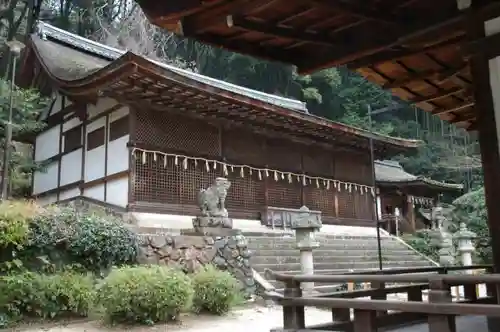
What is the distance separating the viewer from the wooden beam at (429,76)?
17.1ft

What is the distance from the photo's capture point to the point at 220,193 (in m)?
12.1

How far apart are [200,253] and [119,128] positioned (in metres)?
5.45

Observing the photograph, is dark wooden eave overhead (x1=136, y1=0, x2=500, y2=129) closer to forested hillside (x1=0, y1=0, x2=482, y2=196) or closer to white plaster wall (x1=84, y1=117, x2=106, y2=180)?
white plaster wall (x1=84, y1=117, x2=106, y2=180)

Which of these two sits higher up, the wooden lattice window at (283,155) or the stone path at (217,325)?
the wooden lattice window at (283,155)

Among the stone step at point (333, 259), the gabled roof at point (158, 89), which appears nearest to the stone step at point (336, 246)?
the stone step at point (333, 259)

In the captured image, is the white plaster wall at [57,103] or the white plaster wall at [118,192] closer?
the white plaster wall at [118,192]

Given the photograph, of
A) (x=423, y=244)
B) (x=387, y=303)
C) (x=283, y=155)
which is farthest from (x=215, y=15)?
(x=423, y=244)

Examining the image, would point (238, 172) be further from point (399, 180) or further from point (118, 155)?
point (399, 180)

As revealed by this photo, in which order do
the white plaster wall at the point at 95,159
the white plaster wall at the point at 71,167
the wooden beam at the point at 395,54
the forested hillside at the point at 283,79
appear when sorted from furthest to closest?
the forested hillside at the point at 283,79
the white plaster wall at the point at 71,167
the white plaster wall at the point at 95,159
the wooden beam at the point at 395,54

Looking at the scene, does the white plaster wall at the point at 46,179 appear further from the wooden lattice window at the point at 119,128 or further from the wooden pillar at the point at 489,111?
the wooden pillar at the point at 489,111

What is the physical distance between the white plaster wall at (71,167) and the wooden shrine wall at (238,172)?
3130 mm

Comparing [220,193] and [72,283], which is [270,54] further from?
[220,193]

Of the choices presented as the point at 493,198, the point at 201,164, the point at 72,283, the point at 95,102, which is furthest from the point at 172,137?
the point at 493,198

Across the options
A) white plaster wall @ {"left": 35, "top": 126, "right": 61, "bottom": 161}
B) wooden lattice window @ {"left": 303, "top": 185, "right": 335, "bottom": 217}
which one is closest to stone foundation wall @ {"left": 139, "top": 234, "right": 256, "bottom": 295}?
wooden lattice window @ {"left": 303, "top": 185, "right": 335, "bottom": 217}
